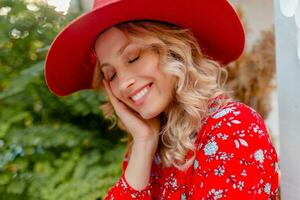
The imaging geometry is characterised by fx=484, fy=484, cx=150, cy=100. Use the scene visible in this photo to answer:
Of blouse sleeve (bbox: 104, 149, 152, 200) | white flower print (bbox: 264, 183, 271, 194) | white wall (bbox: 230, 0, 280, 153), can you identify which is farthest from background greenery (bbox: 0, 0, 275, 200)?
white wall (bbox: 230, 0, 280, 153)

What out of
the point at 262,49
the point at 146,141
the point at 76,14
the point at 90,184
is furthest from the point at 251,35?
the point at 146,141

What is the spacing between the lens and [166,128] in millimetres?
1870

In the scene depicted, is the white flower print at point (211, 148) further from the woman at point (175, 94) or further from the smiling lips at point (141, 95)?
the smiling lips at point (141, 95)

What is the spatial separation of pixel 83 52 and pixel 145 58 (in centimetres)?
32

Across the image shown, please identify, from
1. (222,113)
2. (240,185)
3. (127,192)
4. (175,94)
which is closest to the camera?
(240,185)

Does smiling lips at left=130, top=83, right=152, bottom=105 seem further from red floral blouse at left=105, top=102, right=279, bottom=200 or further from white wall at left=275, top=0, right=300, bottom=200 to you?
white wall at left=275, top=0, right=300, bottom=200

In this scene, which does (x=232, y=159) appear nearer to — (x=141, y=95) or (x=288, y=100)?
(x=288, y=100)

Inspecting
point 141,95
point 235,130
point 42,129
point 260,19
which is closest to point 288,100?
point 235,130

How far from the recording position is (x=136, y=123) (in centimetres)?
199

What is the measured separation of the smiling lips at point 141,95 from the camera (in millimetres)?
1738

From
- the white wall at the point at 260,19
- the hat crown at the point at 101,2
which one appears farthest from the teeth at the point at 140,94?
the white wall at the point at 260,19

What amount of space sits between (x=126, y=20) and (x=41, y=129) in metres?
1.26

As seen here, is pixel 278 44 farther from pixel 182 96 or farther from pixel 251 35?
pixel 251 35

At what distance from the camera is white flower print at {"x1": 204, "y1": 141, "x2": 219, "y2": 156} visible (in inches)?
63.8
